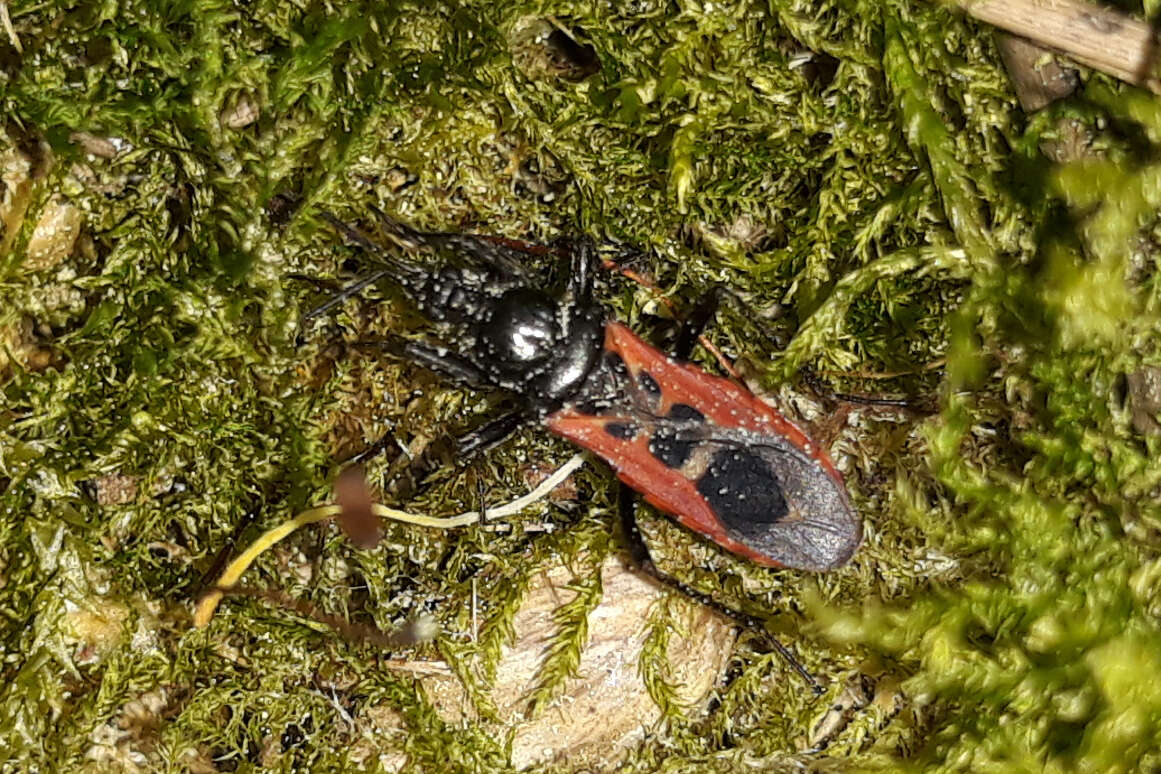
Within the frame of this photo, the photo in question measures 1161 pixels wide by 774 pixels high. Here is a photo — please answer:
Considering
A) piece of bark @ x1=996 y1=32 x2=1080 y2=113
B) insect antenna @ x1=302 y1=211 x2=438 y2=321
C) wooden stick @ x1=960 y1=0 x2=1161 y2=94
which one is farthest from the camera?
insect antenna @ x1=302 y1=211 x2=438 y2=321

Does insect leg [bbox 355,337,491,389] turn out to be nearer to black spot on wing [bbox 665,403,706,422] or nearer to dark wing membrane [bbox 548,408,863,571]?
dark wing membrane [bbox 548,408,863,571]

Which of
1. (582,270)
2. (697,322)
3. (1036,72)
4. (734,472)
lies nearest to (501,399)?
(582,270)

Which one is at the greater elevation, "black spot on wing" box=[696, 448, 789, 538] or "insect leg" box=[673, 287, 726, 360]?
"insect leg" box=[673, 287, 726, 360]

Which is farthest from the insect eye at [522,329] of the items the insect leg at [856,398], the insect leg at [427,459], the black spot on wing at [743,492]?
the insect leg at [856,398]

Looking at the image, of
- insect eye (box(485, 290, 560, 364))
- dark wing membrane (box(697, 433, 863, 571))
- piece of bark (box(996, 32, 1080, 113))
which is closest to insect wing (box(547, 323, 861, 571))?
dark wing membrane (box(697, 433, 863, 571))

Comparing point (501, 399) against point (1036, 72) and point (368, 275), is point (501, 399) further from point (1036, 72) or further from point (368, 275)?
point (1036, 72)

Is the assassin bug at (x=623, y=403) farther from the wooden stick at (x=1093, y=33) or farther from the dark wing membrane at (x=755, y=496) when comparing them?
the wooden stick at (x=1093, y=33)

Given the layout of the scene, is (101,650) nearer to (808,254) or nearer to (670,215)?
(670,215)
